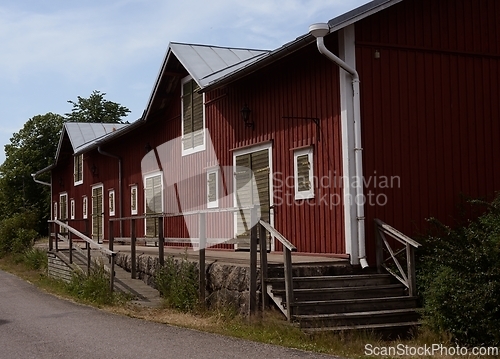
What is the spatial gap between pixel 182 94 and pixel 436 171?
7.99m

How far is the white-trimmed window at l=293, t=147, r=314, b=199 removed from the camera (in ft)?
41.2

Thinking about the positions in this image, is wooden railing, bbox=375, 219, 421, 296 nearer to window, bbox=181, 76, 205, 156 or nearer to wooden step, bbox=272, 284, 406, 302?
wooden step, bbox=272, 284, 406, 302

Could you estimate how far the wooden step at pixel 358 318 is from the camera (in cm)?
945

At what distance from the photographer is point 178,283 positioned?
12.2 m

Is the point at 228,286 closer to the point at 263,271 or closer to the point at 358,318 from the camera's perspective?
the point at 263,271

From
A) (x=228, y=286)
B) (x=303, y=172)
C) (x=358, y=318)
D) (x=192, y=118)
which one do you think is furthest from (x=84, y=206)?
(x=358, y=318)

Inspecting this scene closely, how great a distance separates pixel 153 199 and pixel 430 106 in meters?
10.1

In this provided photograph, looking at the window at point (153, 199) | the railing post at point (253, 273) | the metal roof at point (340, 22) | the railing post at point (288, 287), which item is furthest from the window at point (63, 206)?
the railing post at point (288, 287)

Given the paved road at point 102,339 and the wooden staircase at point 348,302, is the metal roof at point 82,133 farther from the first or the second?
the wooden staircase at point 348,302

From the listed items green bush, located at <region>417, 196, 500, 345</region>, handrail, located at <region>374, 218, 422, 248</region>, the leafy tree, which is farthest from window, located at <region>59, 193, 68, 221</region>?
green bush, located at <region>417, 196, 500, 345</region>

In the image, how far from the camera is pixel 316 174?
488 inches

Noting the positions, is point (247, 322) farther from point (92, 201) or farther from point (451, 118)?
point (92, 201)

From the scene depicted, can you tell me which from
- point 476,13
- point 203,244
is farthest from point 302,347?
point 476,13

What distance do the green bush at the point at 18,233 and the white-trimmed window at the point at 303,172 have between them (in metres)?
16.3
